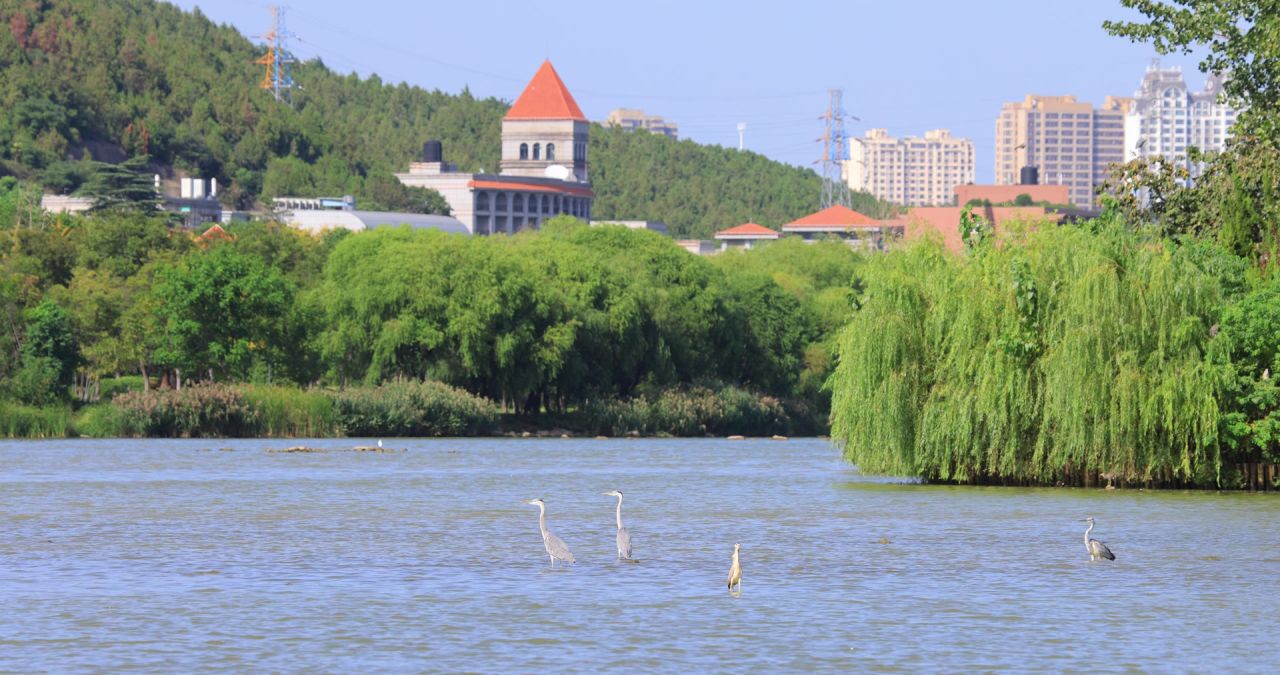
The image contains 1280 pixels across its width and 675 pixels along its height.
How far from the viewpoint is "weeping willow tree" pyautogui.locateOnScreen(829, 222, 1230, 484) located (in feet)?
143

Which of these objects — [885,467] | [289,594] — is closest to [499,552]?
[289,594]

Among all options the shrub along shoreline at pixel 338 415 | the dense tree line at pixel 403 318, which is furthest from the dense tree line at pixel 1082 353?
the dense tree line at pixel 403 318

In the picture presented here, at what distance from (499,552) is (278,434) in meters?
49.5

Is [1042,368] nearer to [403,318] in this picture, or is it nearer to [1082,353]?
[1082,353]

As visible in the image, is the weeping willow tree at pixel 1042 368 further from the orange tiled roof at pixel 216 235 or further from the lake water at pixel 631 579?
the orange tiled roof at pixel 216 235

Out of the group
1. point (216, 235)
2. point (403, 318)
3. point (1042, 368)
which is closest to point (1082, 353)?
point (1042, 368)

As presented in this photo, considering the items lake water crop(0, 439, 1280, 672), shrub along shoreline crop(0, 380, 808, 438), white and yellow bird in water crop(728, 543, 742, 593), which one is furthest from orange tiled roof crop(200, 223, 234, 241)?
white and yellow bird in water crop(728, 543, 742, 593)

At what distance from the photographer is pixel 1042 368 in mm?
44156

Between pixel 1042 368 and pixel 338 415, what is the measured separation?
42.9 meters

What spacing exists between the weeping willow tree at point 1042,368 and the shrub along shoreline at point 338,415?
37935 mm

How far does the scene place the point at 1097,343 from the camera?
4359 centimetres

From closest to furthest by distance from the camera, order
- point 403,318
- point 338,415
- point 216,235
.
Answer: point 338,415 → point 403,318 → point 216,235

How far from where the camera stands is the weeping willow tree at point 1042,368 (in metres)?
43.4

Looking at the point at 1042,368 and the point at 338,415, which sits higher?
the point at 1042,368
